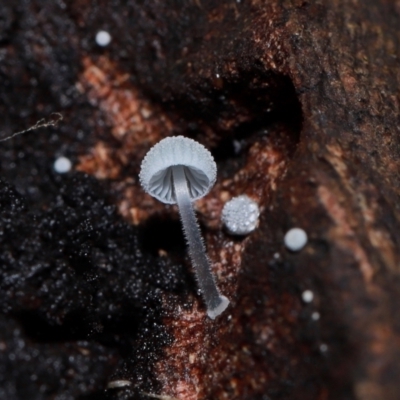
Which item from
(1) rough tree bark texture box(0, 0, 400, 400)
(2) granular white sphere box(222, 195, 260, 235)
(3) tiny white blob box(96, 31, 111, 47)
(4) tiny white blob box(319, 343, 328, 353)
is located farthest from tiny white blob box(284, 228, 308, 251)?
(3) tiny white blob box(96, 31, 111, 47)

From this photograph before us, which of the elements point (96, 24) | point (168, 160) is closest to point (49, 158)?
point (96, 24)

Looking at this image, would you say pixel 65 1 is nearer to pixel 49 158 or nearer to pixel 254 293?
pixel 49 158

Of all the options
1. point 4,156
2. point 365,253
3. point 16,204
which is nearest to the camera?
point 365,253

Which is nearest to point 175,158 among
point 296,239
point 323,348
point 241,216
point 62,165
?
point 241,216

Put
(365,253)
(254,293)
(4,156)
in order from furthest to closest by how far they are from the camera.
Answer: (4,156), (254,293), (365,253)

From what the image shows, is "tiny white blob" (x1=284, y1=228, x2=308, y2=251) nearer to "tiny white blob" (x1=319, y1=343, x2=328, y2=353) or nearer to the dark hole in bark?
"tiny white blob" (x1=319, y1=343, x2=328, y2=353)

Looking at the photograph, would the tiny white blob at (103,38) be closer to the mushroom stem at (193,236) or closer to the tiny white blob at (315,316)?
the mushroom stem at (193,236)

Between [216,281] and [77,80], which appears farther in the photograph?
[77,80]
